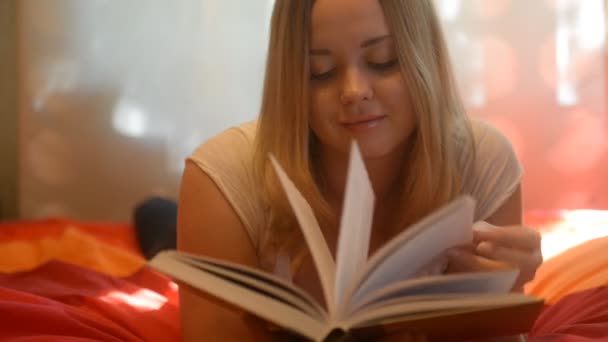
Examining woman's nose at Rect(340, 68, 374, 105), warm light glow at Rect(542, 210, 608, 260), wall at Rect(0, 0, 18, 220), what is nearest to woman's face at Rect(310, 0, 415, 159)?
woman's nose at Rect(340, 68, 374, 105)

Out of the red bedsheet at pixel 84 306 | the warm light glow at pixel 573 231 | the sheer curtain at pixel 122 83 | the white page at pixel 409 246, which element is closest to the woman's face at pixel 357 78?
the white page at pixel 409 246

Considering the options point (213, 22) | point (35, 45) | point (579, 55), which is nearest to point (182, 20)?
point (213, 22)

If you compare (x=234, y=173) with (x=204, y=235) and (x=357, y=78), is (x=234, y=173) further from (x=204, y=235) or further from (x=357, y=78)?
(x=357, y=78)

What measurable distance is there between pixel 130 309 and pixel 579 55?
142cm

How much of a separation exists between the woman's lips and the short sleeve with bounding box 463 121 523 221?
7.2 inches

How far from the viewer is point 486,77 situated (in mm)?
1937

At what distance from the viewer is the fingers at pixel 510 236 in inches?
26.9

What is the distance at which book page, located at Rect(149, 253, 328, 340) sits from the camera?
547 mm

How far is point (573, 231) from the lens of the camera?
4.63 feet

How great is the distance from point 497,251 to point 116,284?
31.4 inches

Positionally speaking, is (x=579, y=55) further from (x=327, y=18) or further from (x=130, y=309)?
(x=130, y=309)

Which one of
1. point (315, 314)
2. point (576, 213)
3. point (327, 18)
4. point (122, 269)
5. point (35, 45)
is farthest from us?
point (35, 45)

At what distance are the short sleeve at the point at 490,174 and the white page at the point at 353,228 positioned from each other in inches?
14.1

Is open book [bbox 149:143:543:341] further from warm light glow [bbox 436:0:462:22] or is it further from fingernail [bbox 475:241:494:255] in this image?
warm light glow [bbox 436:0:462:22]
